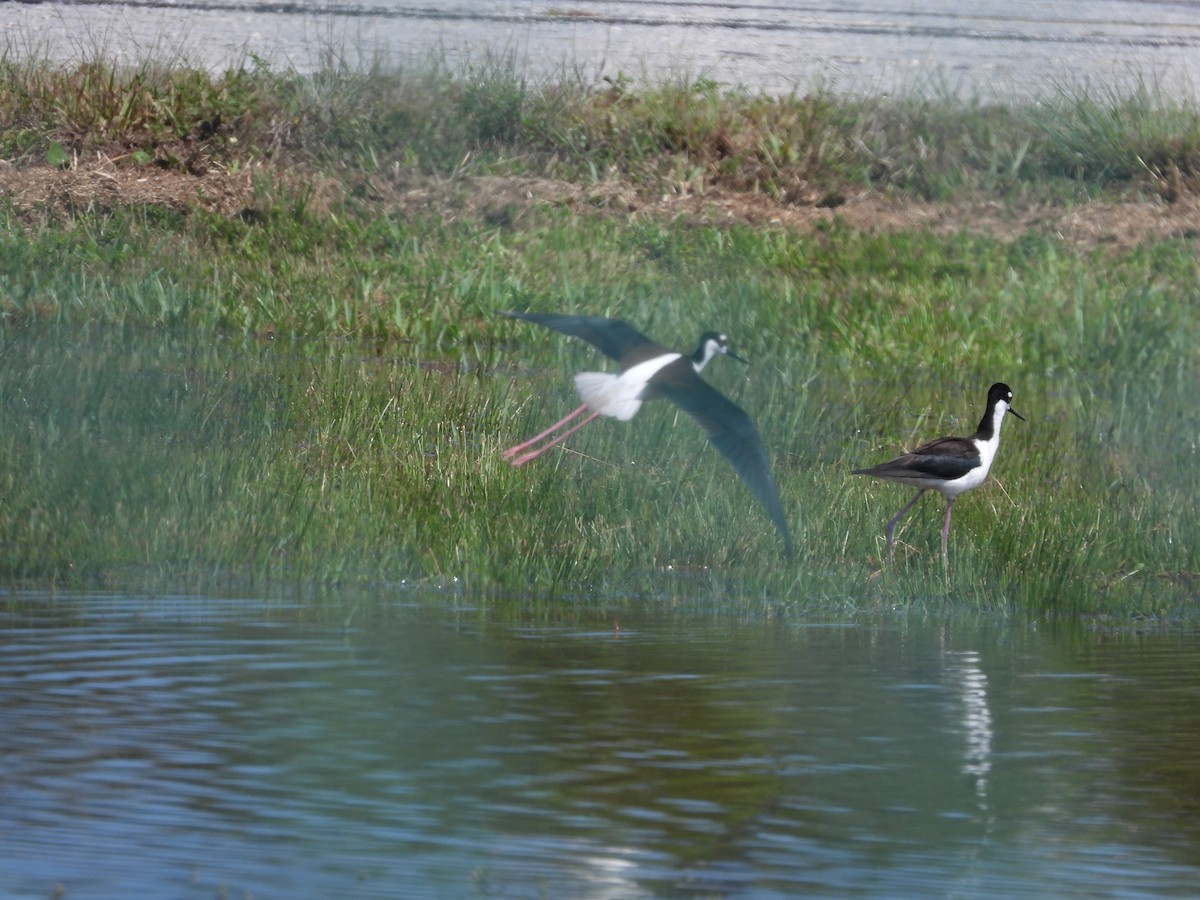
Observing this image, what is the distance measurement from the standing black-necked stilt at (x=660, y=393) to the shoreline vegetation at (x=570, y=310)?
308 mm

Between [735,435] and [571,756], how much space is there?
2949mm

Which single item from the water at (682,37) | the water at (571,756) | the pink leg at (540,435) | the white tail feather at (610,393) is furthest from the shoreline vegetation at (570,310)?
the water at (571,756)

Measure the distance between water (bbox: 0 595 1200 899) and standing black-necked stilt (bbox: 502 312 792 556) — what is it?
84 centimetres

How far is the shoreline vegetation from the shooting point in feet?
27.0

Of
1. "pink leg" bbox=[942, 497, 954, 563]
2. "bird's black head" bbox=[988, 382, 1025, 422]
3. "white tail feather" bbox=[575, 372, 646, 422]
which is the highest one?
"bird's black head" bbox=[988, 382, 1025, 422]

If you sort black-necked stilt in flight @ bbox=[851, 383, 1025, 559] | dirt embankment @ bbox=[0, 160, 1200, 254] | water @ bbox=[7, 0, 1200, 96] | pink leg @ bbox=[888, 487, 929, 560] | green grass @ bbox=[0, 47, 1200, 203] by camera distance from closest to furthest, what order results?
1. pink leg @ bbox=[888, 487, 929, 560]
2. black-necked stilt in flight @ bbox=[851, 383, 1025, 559]
3. dirt embankment @ bbox=[0, 160, 1200, 254]
4. green grass @ bbox=[0, 47, 1200, 203]
5. water @ bbox=[7, 0, 1200, 96]

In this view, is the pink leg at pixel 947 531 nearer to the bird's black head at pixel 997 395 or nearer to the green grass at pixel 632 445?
the green grass at pixel 632 445

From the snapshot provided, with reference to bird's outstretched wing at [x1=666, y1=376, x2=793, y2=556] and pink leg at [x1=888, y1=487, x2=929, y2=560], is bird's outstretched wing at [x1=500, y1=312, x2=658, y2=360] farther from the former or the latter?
pink leg at [x1=888, y1=487, x2=929, y2=560]

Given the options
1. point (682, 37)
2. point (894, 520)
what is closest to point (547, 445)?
point (894, 520)

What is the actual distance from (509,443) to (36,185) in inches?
248

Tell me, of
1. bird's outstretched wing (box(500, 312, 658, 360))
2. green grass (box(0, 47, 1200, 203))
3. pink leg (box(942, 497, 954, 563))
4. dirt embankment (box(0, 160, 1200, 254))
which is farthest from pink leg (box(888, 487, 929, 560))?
green grass (box(0, 47, 1200, 203))

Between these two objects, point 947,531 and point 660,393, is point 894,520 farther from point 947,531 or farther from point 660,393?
point 660,393

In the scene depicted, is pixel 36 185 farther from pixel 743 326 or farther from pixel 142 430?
pixel 142 430

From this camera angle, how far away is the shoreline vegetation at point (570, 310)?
8.22 metres
